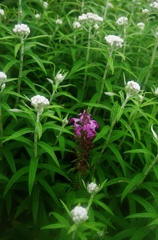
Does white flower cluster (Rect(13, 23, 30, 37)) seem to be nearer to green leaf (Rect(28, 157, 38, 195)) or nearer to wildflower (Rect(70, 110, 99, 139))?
wildflower (Rect(70, 110, 99, 139))

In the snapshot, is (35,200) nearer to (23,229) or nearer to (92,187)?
(23,229)

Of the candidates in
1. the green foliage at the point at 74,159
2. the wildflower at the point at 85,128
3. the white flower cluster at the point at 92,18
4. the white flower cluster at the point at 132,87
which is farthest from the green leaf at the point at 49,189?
the white flower cluster at the point at 92,18

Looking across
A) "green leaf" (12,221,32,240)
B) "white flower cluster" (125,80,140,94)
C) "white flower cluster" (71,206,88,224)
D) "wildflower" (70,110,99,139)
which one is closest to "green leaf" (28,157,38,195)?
"wildflower" (70,110,99,139)

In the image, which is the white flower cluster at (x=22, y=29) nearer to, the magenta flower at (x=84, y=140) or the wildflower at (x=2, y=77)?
the wildflower at (x=2, y=77)

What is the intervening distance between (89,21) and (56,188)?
62.5 inches

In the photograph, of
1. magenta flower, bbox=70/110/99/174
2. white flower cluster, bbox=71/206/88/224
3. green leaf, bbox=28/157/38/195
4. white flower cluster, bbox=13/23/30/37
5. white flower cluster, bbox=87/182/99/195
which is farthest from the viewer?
white flower cluster, bbox=13/23/30/37

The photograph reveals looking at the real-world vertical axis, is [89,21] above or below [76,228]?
above

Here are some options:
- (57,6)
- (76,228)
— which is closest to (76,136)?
(76,228)

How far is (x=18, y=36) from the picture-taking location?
9.57ft

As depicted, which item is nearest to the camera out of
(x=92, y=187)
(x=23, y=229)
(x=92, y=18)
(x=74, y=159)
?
(x=92, y=187)

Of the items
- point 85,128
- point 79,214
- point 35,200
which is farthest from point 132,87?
point 35,200

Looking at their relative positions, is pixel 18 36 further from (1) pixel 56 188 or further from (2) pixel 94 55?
(1) pixel 56 188

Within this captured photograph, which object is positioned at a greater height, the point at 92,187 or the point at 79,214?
the point at 92,187

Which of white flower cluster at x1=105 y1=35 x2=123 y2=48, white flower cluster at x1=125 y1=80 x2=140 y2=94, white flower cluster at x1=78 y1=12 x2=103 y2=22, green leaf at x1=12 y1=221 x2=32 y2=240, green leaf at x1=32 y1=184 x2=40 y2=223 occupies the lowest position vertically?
green leaf at x1=12 y1=221 x2=32 y2=240
